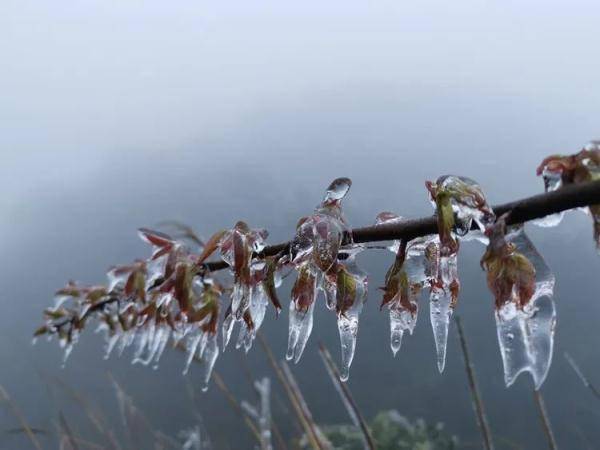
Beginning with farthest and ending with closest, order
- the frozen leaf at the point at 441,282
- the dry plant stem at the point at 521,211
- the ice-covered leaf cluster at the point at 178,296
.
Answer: the ice-covered leaf cluster at the point at 178,296 → the frozen leaf at the point at 441,282 → the dry plant stem at the point at 521,211

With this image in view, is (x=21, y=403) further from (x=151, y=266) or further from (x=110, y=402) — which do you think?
(x=151, y=266)

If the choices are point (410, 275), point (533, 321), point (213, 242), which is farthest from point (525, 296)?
point (213, 242)

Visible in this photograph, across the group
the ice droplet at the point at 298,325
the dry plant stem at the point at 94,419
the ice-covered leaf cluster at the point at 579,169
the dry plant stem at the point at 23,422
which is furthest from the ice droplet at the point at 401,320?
the dry plant stem at the point at 23,422

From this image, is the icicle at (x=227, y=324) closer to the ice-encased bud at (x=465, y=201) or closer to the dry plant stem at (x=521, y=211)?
the dry plant stem at (x=521, y=211)

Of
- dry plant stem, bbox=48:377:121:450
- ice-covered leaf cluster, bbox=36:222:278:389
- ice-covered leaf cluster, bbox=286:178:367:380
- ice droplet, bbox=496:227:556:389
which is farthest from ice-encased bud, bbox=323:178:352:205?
dry plant stem, bbox=48:377:121:450

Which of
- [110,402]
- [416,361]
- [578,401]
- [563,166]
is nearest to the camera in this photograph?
[563,166]

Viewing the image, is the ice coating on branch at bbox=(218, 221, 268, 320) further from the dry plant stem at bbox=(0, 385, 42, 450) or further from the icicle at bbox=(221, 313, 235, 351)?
the dry plant stem at bbox=(0, 385, 42, 450)

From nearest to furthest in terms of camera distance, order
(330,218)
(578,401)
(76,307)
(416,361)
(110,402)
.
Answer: (330,218) < (76,307) < (578,401) < (416,361) < (110,402)

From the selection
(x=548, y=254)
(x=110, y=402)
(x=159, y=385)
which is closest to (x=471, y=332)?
(x=548, y=254)

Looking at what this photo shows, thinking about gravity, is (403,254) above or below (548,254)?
above
